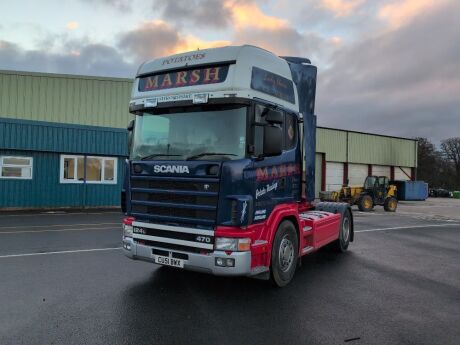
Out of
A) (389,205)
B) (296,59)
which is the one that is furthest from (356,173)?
(296,59)

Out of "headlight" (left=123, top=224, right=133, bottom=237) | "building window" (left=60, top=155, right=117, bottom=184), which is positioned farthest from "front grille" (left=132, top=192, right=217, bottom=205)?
"building window" (left=60, top=155, right=117, bottom=184)

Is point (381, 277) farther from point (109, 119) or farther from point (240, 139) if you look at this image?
point (109, 119)

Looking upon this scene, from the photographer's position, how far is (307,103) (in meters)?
7.52

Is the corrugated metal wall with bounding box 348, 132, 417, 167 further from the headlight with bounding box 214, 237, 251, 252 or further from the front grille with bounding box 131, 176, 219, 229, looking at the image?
the headlight with bounding box 214, 237, 251, 252

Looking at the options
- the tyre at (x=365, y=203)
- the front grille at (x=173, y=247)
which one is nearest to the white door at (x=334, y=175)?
the tyre at (x=365, y=203)

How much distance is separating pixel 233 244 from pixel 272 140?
156 centimetres

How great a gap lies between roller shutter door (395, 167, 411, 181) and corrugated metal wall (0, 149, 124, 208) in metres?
36.8

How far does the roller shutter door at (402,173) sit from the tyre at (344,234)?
133 ft

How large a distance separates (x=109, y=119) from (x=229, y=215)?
72.0ft

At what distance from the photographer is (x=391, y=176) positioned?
4619cm

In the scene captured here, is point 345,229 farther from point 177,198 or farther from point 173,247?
point 177,198

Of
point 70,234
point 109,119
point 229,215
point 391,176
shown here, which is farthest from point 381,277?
point 391,176

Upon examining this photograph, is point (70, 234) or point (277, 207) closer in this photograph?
point (277, 207)

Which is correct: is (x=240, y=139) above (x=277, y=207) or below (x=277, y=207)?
above
